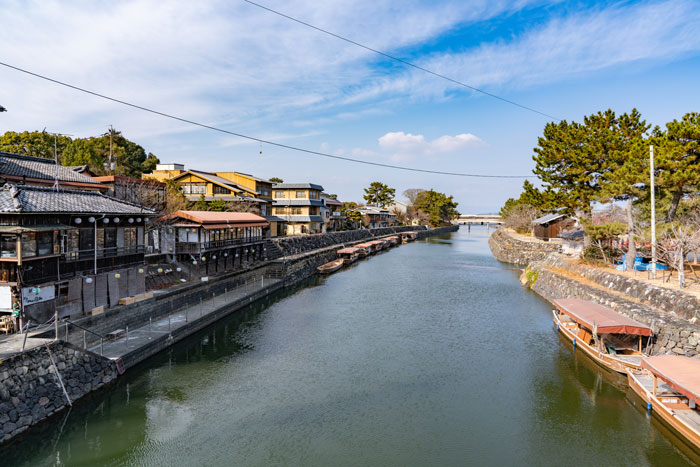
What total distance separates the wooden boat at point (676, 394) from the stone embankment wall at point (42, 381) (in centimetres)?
2246

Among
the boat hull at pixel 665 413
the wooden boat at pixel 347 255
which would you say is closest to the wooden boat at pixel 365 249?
the wooden boat at pixel 347 255

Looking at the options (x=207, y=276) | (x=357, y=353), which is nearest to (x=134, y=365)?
(x=357, y=353)

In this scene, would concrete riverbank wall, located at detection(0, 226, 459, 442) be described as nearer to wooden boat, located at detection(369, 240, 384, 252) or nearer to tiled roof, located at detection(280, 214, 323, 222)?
tiled roof, located at detection(280, 214, 323, 222)

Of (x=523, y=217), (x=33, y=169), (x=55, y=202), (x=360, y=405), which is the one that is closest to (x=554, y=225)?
(x=523, y=217)

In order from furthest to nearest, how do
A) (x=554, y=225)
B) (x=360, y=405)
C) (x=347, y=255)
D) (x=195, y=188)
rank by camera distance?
(x=347, y=255) < (x=554, y=225) < (x=195, y=188) < (x=360, y=405)

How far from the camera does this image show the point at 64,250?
20078 mm

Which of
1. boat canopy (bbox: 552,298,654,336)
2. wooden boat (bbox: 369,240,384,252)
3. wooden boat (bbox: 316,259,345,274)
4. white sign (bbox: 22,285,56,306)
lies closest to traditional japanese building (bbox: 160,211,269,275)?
wooden boat (bbox: 316,259,345,274)

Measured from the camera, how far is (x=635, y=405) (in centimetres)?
1636

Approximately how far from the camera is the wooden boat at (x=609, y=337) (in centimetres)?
1880

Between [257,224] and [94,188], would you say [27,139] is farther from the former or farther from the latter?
[257,224]

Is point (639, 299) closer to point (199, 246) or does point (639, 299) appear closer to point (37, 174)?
point (199, 246)

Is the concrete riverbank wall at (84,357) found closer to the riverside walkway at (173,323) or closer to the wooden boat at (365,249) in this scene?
the riverside walkway at (173,323)

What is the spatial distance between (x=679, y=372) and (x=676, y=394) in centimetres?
179

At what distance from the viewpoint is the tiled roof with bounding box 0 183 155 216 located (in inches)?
686
